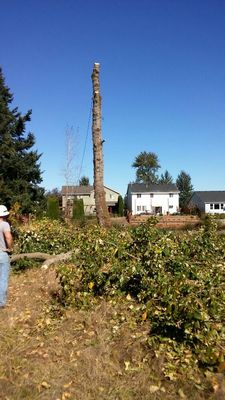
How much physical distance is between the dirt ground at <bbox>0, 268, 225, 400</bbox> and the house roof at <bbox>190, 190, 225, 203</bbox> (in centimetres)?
6156

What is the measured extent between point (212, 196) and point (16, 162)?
149 feet

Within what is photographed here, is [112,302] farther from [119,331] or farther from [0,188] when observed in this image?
[0,188]

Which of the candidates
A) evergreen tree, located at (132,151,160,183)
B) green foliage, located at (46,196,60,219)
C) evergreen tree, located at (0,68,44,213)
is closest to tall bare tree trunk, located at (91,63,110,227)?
evergreen tree, located at (0,68,44,213)

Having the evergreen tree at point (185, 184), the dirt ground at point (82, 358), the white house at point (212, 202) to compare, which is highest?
the evergreen tree at point (185, 184)

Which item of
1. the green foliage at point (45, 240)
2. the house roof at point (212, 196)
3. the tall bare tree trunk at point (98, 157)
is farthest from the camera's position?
the house roof at point (212, 196)

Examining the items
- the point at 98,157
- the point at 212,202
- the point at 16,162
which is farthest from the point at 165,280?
the point at 212,202

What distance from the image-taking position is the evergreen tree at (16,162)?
2722 centimetres

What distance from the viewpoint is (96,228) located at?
7586mm

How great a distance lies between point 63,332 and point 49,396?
128 cm

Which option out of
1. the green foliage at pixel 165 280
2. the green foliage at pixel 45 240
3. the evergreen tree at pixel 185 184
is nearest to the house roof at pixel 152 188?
the evergreen tree at pixel 185 184

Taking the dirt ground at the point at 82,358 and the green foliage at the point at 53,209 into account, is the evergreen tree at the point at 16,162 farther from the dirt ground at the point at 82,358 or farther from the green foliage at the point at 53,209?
the dirt ground at the point at 82,358

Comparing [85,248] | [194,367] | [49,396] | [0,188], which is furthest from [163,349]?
[0,188]

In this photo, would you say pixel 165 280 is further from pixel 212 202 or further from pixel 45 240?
pixel 212 202

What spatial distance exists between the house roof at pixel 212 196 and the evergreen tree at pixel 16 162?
4149 centimetres
